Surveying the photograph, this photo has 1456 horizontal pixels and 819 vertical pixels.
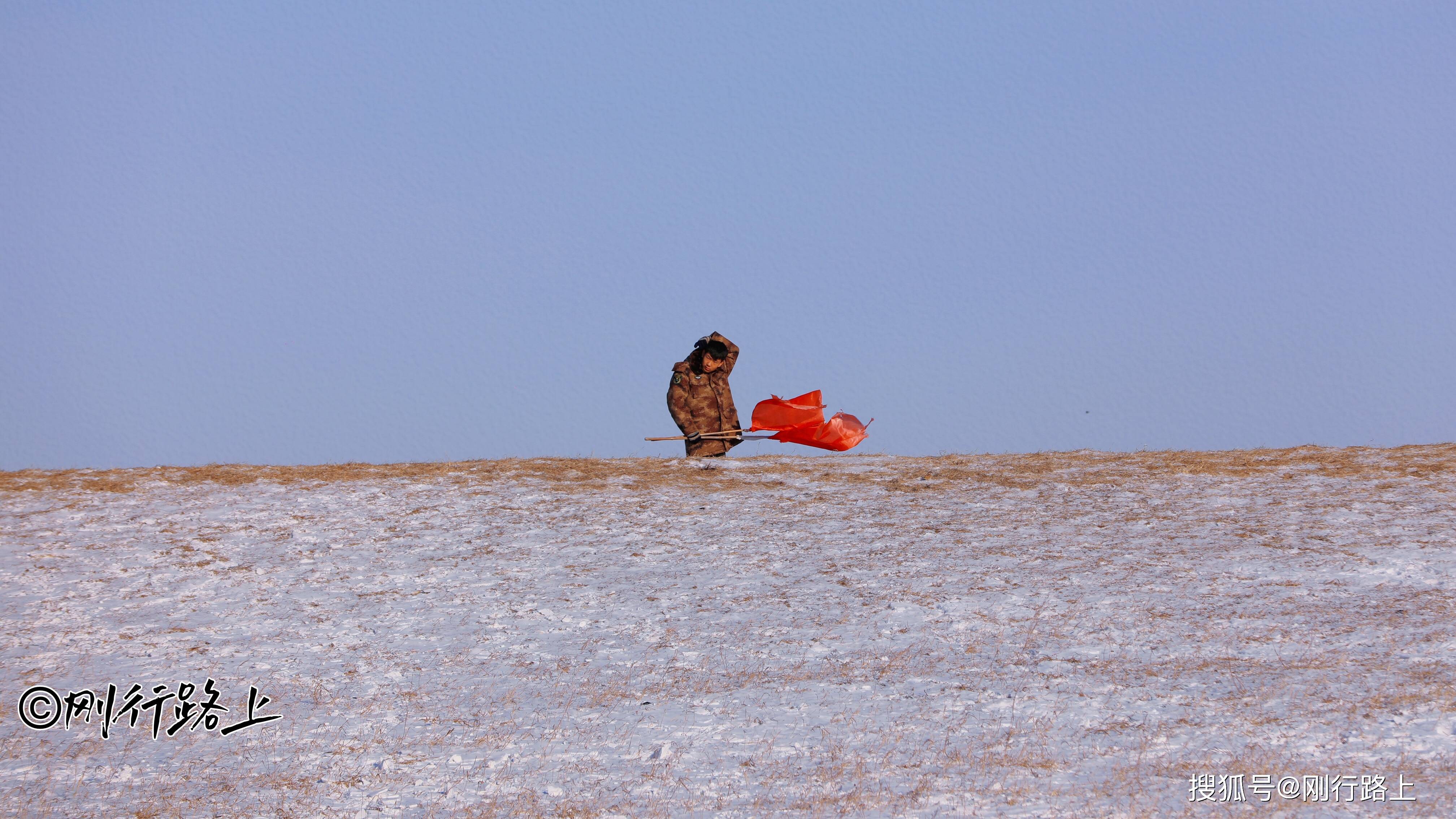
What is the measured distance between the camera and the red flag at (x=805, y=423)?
2012 cm

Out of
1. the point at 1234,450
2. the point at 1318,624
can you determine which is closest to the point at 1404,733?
the point at 1318,624

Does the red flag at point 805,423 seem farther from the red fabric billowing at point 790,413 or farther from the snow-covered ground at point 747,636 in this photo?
the snow-covered ground at point 747,636

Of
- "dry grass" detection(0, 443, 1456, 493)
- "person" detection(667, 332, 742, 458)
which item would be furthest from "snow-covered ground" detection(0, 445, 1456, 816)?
"person" detection(667, 332, 742, 458)

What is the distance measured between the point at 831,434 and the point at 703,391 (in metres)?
2.54

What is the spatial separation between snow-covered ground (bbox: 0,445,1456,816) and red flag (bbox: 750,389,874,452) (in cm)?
216

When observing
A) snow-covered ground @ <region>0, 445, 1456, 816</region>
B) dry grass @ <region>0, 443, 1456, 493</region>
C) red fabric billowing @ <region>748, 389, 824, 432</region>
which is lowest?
snow-covered ground @ <region>0, 445, 1456, 816</region>

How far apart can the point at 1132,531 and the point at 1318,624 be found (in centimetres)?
356

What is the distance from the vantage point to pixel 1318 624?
1058 cm

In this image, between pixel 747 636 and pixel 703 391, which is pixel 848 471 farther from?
pixel 747 636

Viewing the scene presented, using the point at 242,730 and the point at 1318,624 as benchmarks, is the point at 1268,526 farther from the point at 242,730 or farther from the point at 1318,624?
the point at 242,730

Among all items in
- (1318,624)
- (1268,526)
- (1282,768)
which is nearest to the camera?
(1282,768)

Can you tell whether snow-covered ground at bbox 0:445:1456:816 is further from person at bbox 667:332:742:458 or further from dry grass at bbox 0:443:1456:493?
person at bbox 667:332:742:458

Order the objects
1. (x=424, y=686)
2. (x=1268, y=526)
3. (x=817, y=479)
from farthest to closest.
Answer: (x=817, y=479)
(x=1268, y=526)
(x=424, y=686)

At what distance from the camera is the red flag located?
20.1 metres
